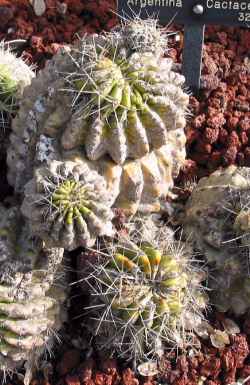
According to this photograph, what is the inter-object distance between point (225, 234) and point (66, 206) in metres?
0.84

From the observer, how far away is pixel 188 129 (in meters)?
3.38

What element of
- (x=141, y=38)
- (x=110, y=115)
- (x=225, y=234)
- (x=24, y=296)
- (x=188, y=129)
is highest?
(x=141, y=38)

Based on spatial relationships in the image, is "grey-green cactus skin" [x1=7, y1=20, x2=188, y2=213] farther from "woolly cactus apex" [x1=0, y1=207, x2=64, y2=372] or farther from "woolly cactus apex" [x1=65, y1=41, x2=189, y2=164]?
"woolly cactus apex" [x1=0, y1=207, x2=64, y2=372]

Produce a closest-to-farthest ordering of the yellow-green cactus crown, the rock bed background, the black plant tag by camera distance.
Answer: the yellow-green cactus crown → the rock bed background → the black plant tag

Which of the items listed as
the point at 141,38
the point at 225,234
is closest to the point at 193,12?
the point at 141,38

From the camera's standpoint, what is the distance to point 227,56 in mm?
3717

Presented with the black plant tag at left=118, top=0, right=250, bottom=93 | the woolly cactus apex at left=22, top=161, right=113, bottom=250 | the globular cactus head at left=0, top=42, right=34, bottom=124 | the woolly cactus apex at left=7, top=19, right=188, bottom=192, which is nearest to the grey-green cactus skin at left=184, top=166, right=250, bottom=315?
the woolly cactus apex at left=7, top=19, right=188, bottom=192

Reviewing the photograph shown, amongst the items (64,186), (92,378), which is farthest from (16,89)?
(92,378)

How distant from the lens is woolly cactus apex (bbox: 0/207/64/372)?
2.46 m

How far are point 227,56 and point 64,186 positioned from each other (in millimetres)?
1843

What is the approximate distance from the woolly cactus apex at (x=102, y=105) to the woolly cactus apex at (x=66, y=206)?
9.4 inches

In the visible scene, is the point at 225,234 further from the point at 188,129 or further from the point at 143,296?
the point at 188,129

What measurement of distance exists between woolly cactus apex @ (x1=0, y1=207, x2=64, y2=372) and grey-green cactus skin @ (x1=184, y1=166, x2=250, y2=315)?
0.64 meters

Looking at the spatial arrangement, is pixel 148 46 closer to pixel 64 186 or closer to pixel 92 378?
pixel 64 186
